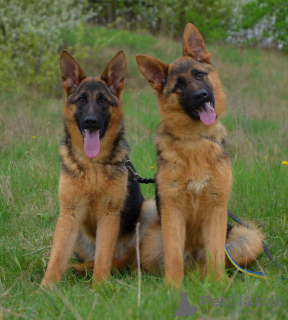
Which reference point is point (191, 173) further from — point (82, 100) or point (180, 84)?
point (82, 100)

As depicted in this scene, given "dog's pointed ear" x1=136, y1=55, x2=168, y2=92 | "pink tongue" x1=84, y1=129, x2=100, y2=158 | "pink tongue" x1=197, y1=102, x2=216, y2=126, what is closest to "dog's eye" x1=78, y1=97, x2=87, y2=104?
"pink tongue" x1=84, y1=129, x2=100, y2=158

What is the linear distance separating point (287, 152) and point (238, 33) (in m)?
19.2

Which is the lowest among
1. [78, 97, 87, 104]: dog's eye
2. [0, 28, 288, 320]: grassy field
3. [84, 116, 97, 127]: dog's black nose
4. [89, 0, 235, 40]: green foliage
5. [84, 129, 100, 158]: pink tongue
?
[89, 0, 235, 40]: green foliage

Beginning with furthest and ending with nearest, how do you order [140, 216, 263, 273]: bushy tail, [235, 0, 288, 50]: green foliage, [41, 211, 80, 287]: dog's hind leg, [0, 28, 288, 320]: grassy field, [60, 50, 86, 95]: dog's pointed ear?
[235, 0, 288, 50]: green foliage, [60, 50, 86, 95]: dog's pointed ear, [140, 216, 263, 273]: bushy tail, [41, 211, 80, 287]: dog's hind leg, [0, 28, 288, 320]: grassy field

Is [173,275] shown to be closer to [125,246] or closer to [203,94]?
[125,246]

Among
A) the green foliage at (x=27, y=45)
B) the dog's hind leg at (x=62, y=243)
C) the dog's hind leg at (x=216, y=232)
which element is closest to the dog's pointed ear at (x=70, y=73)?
the dog's hind leg at (x=62, y=243)

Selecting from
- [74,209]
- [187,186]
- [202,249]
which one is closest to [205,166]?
[187,186]

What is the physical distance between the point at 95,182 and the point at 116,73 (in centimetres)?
136

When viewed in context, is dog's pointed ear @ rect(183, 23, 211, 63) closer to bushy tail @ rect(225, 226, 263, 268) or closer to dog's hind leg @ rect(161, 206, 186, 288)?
dog's hind leg @ rect(161, 206, 186, 288)

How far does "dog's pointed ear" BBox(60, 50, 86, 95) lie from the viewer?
170 inches

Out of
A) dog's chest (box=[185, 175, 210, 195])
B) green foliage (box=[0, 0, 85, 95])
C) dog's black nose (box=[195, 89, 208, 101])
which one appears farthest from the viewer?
green foliage (box=[0, 0, 85, 95])

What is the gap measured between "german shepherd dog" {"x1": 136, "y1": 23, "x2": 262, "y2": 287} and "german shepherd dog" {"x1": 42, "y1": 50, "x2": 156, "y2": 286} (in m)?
0.42

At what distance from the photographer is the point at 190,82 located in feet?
12.2

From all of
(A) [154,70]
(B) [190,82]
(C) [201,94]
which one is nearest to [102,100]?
(A) [154,70]
